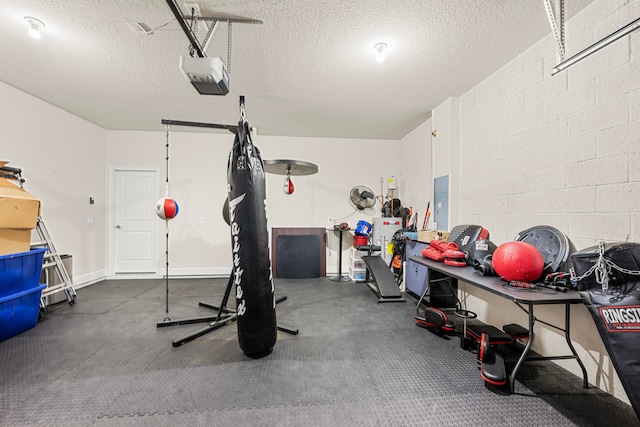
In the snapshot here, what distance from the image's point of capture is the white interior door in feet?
17.0

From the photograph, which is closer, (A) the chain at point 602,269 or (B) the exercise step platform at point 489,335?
(A) the chain at point 602,269

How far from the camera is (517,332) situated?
2.30 meters

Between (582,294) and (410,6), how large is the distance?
2.37 metres

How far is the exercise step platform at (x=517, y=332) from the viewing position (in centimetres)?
225

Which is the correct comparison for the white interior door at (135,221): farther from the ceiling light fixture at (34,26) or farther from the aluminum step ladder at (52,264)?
the ceiling light fixture at (34,26)

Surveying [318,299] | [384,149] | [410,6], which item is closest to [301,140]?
[384,149]

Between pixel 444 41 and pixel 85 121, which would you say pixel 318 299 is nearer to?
pixel 444 41

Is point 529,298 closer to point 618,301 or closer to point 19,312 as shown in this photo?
point 618,301

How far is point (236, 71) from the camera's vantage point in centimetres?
298

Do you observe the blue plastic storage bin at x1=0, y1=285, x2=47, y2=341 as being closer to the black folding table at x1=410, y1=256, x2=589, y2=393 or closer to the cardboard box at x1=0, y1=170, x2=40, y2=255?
the cardboard box at x1=0, y1=170, x2=40, y2=255

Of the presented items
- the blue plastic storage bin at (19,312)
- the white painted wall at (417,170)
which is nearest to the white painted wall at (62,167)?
the blue plastic storage bin at (19,312)

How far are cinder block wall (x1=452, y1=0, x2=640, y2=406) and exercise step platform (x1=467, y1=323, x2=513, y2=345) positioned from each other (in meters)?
0.34

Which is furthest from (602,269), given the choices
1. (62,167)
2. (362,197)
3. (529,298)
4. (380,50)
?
(62,167)

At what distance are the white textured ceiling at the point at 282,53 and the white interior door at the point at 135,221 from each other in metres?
1.40
